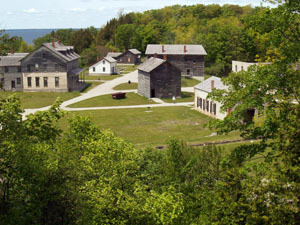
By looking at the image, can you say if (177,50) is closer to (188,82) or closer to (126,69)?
(188,82)

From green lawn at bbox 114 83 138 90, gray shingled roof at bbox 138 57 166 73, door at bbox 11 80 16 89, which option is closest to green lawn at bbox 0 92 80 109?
door at bbox 11 80 16 89

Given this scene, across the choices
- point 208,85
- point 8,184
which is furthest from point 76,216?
point 208,85

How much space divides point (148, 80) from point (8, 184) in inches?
2106

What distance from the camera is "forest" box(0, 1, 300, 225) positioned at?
11828 mm

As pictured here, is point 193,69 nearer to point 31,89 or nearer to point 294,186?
point 31,89

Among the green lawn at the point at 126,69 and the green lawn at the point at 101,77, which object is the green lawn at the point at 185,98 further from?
the green lawn at the point at 126,69

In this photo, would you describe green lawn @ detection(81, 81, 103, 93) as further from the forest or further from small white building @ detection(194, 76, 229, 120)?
the forest

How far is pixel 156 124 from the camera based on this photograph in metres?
47.8

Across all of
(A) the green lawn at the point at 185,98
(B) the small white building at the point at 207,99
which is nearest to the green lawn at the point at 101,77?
(A) the green lawn at the point at 185,98

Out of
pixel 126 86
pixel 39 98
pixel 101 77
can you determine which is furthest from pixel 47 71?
pixel 101 77

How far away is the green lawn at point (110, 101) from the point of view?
61969 mm

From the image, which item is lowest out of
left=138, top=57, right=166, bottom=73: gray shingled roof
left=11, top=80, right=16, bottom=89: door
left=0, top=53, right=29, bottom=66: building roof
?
left=11, top=80, right=16, bottom=89: door

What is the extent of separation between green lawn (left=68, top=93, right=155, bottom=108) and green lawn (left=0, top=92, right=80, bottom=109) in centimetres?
530

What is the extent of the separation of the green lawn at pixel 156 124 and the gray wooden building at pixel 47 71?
2087cm
